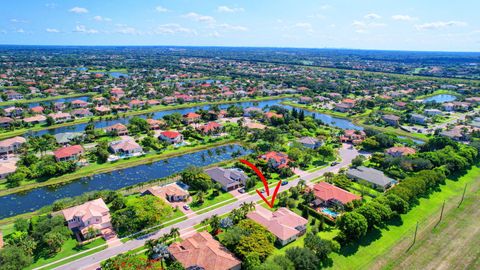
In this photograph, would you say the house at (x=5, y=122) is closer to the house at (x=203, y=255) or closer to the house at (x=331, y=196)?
the house at (x=203, y=255)

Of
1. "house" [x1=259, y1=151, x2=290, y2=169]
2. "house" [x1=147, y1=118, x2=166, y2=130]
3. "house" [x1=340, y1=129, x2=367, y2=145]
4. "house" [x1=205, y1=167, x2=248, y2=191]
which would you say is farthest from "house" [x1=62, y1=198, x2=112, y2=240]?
"house" [x1=340, y1=129, x2=367, y2=145]

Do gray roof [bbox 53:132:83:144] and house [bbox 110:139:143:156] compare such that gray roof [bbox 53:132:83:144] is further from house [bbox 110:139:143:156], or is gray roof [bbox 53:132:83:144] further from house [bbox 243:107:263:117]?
house [bbox 243:107:263:117]

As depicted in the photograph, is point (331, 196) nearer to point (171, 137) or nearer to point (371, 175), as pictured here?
point (371, 175)

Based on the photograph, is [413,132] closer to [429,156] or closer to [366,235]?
[429,156]

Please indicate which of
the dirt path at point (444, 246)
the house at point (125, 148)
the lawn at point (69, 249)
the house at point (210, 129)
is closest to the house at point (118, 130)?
the house at point (125, 148)

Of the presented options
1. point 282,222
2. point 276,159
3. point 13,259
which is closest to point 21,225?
point 13,259
